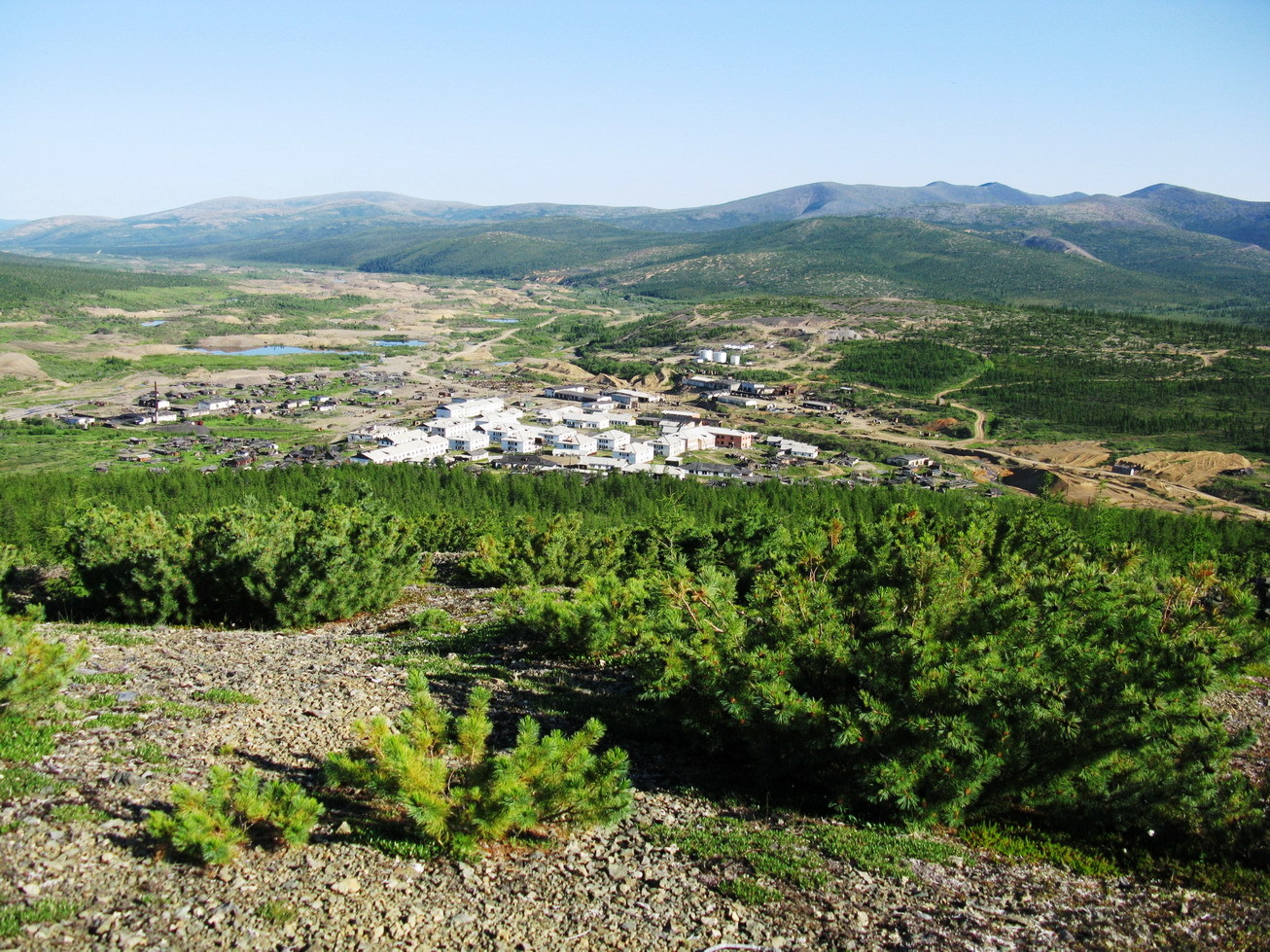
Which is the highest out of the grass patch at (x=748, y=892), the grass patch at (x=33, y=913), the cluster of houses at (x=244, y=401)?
the grass patch at (x=33, y=913)

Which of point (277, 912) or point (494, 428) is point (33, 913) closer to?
point (277, 912)

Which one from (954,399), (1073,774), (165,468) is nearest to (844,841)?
(1073,774)

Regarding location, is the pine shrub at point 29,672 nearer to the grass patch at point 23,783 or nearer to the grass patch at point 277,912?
the grass patch at point 23,783

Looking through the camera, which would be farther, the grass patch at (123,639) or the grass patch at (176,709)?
the grass patch at (123,639)

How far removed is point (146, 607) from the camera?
1482 cm

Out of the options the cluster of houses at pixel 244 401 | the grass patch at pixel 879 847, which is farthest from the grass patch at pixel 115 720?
the cluster of houses at pixel 244 401

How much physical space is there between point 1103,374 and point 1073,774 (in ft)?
245

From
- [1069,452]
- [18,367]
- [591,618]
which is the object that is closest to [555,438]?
[1069,452]

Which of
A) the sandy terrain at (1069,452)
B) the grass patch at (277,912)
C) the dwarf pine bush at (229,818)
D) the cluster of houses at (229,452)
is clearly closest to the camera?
the grass patch at (277,912)

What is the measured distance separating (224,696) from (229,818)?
13.0 feet

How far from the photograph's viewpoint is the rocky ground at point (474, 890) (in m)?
5.30

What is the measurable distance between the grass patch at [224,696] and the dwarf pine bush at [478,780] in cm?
300

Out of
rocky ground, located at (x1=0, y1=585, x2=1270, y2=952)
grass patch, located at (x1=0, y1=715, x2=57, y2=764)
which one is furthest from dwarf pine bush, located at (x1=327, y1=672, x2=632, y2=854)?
grass patch, located at (x1=0, y1=715, x2=57, y2=764)

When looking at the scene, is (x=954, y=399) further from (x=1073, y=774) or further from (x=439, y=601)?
(x=1073, y=774)
